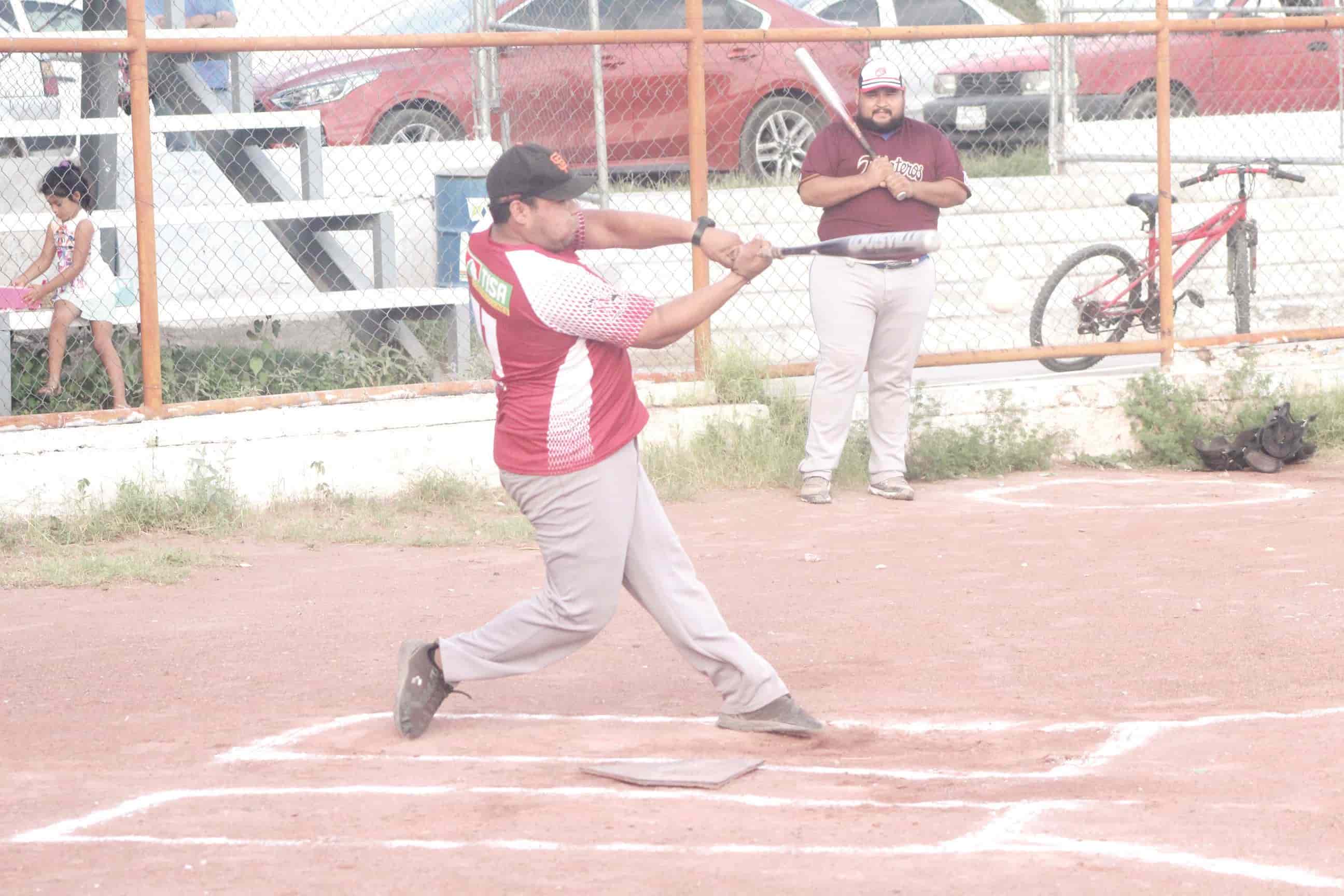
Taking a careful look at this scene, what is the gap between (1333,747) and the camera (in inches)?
181

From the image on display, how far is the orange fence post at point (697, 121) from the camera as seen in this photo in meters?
8.94

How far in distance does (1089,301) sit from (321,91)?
545cm

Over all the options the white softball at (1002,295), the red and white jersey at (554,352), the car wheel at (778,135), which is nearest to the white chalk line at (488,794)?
the red and white jersey at (554,352)

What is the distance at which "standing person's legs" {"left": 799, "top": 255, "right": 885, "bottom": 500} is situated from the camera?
8523 mm

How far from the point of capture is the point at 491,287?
4.73 metres

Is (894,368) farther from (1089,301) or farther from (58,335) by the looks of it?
(58,335)

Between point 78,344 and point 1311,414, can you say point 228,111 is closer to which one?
point 78,344

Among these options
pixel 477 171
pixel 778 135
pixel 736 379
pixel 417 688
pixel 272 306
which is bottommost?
pixel 417 688

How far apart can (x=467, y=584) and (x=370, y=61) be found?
17.5 ft

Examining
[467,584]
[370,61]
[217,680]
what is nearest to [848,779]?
[217,680]

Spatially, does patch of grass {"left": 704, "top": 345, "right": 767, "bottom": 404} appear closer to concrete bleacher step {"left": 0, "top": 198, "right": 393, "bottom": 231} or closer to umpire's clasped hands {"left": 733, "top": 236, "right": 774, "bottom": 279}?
concrete bleacher step {"left": 0, "top": 198, "right": 393, "bottom": 231}

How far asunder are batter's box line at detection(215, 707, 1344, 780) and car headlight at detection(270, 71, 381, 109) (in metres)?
7.18

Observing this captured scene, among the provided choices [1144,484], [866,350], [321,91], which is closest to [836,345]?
[866,350]

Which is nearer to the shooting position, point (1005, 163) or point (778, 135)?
point (778, 135)
